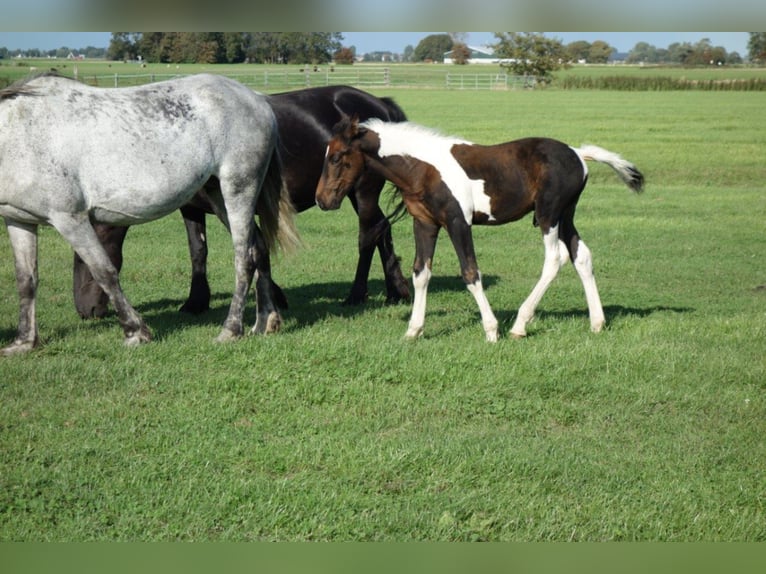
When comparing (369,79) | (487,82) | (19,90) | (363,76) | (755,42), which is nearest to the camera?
(19,90)

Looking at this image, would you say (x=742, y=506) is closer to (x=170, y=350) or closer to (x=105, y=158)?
(x=170, y=350)

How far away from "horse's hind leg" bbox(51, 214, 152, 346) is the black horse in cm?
172

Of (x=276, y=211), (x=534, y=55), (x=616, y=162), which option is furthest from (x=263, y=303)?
(x=534, y=55)

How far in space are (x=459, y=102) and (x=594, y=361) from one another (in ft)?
152

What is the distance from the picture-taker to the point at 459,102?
5262 centimetres

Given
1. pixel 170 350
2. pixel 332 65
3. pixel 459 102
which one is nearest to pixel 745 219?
pixel 170 350

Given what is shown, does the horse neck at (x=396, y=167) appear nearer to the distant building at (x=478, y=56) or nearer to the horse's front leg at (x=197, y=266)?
the horse's front leg at (x=197, y=266)

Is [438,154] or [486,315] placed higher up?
[438,154]

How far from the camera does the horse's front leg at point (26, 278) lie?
8125mm

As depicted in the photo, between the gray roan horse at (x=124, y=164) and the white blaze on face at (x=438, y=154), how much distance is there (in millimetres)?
1111

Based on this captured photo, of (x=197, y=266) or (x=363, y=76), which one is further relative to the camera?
(x=363, y=76)

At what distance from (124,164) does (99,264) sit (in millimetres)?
884

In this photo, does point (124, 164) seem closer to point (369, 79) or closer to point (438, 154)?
point (438, 154)

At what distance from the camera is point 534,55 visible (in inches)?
3617
